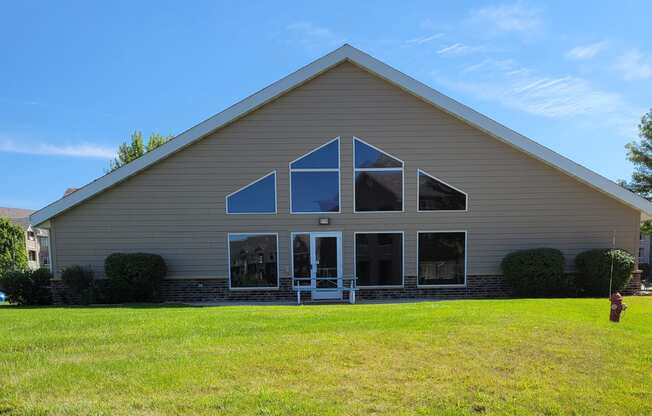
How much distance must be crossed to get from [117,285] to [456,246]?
994 centimetres

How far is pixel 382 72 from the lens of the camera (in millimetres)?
11773

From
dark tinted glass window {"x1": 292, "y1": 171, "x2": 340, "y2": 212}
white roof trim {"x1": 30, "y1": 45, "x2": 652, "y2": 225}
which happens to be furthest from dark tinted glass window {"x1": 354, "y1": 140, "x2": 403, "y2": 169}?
white roof trim {"x1": 30, "y1": 45, "x2": 652, "y2": 225}

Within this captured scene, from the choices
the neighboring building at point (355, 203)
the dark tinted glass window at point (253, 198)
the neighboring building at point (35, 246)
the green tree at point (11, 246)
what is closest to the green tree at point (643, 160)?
the neighboring building at point (355, 203)

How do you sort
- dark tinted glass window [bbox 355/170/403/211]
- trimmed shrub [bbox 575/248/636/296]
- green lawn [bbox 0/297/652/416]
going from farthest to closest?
dark tinted glass window [bbox 355/170/403/211], trimmed shrub [bbox 575/248/636/296], green lawn [bbox 0/297/652/416]

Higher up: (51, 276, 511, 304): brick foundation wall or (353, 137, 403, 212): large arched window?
(353, 137, 403, 212): large arched window

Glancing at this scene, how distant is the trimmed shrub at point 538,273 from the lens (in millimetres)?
11195

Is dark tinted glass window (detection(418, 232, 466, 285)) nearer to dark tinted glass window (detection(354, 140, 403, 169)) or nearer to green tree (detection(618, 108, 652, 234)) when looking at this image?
dark tinted glass window (detection(354, 140, 403, 169))

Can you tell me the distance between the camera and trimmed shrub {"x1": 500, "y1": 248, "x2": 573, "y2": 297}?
1120 cm

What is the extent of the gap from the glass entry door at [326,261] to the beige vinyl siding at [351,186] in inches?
9.6

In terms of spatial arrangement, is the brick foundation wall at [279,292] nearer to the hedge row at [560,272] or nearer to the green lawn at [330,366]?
the hedge row at [560,272]

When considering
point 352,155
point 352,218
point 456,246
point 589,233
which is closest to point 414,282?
point 456,246

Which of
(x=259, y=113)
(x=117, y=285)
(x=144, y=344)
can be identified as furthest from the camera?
(x=259, y=113)

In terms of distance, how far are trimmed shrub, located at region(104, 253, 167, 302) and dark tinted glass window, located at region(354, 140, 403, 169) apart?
6.62 metres

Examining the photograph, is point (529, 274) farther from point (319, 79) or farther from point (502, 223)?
point (319, 79)
